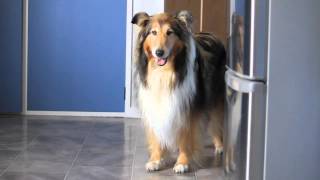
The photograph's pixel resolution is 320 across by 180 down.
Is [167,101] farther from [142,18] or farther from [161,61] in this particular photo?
[142,18]

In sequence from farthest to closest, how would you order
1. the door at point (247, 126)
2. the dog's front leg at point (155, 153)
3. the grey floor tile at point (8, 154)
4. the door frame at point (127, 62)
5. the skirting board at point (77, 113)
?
the skirting board at point (77, 113), the door frame at point (127, 62), the grey floor tile at point (8, 154), the dog's front leg at point (155, 153), the door at point (247, 126)

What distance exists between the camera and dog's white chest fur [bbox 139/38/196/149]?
2.79m

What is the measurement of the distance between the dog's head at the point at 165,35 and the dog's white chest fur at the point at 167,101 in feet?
0.25

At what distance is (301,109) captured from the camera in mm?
1168

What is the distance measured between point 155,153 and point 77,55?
1.57 metres

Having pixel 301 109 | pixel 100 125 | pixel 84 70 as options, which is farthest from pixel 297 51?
pixel 84 70

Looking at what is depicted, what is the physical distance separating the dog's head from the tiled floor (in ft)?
2.11

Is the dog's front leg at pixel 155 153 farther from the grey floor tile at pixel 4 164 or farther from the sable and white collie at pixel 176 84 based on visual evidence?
the grey floor tile at pixel 4 164

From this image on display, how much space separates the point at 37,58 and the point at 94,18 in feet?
1.88

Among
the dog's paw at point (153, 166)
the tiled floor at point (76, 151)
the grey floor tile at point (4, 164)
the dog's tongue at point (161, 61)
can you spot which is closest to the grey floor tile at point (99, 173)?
the tiled floor at point (76, 151)

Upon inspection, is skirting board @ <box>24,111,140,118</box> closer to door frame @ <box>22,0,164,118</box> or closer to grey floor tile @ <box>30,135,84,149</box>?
door frame @ <box>22,0,164,118</box>

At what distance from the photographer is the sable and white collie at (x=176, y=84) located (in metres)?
2.78

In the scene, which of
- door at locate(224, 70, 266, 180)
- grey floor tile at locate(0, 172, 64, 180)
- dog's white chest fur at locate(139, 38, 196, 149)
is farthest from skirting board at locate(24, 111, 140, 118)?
door at locate(224, 70, 266, 180)

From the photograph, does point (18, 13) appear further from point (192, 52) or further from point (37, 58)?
point (192, 52)
